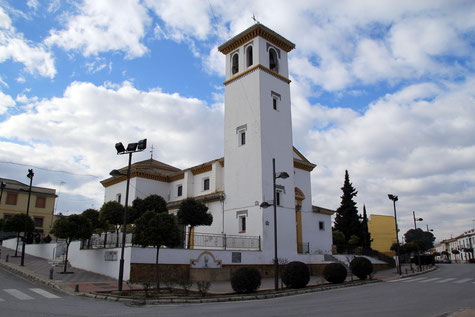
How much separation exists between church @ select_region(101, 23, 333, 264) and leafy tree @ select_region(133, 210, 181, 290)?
7.23m

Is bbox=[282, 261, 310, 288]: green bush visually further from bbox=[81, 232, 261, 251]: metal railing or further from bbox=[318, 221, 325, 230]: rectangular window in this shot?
bbox=[318, 221, 325, 230]: rectangular window

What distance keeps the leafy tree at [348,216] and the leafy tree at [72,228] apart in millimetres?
36267

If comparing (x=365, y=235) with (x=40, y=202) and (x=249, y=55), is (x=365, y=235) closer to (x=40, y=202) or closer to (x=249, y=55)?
(x=249, y=55)

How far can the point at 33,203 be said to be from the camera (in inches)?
1996

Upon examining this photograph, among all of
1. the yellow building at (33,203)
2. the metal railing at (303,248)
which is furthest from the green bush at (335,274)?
the yellow building at (33,203)

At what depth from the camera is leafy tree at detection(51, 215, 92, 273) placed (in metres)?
22.0

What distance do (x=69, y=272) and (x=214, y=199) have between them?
12.0m

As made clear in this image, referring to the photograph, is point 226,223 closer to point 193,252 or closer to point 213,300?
point 193,252

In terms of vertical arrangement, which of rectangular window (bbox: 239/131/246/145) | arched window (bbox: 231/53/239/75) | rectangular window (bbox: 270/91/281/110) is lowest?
rectangular window (bbox: 239/131/246/145)

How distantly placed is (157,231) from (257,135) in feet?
43.8

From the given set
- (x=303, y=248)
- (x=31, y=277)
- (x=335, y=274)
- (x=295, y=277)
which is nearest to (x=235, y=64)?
(x=303, y=248)

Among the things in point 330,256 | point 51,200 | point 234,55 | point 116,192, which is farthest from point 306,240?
point 51,200

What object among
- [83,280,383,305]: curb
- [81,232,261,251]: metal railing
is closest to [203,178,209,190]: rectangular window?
[81,232,261,251]: metal railing

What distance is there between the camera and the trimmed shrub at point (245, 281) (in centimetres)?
1562
